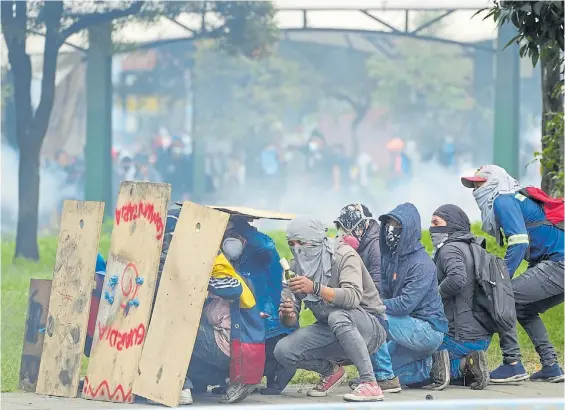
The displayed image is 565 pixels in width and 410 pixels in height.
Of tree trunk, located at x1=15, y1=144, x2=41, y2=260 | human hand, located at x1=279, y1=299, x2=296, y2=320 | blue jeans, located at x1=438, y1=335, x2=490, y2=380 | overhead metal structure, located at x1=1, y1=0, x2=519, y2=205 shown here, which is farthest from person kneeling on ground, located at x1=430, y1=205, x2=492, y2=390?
overhead metal structure, located at x1=1, y1=0, x2=519, y2=205

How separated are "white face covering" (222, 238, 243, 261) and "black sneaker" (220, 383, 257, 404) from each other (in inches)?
29.9

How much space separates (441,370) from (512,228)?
1051 mm

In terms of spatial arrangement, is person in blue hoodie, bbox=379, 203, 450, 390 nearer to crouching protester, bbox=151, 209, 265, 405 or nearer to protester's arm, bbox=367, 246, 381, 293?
protester's arm, bbox=367, 246, 381, 293

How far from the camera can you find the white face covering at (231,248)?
7.40m

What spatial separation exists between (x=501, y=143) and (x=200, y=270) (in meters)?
12.3

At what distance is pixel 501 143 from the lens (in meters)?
18.7

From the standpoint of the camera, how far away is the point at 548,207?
8484mm

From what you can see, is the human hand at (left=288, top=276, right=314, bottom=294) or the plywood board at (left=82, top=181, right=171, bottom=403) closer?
the human hand at (left=288, top=276, right=314, bottom=294)

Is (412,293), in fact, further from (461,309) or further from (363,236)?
(363,236)

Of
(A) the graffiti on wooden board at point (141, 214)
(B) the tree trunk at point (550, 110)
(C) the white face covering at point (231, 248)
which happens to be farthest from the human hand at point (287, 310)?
(B) the tree trunk at point (550, 110)

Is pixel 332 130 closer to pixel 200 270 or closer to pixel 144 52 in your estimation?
pixel 144 52

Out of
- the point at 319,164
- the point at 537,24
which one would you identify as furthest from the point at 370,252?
the point at 319,164

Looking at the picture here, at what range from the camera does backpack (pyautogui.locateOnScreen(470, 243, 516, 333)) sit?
8.04 meters

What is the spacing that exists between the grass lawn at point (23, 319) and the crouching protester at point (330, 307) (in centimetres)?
114
